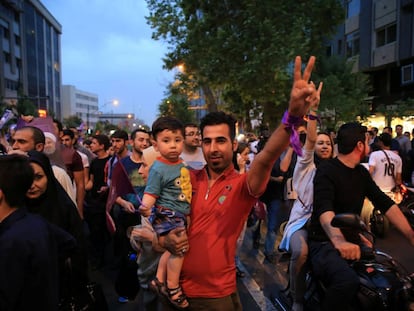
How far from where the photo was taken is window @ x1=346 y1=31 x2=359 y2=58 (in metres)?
30.8

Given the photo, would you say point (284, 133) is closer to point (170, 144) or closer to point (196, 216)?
point (196, 216)

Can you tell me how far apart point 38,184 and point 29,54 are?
297ft

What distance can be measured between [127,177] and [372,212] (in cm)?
513

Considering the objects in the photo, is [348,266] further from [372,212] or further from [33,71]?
[33,71]

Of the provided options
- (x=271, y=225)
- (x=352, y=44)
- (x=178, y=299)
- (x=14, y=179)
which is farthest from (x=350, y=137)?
(x=352, y=44)

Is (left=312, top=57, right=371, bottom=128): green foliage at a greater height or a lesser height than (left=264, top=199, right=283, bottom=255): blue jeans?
greater

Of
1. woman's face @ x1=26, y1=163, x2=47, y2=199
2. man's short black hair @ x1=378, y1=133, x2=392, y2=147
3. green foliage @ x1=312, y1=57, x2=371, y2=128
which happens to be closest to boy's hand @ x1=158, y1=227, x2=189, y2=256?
woman's face @ x1=26, y1=163, x2=47, y2=199

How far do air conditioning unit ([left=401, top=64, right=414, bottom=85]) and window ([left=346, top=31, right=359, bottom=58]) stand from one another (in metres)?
5.76

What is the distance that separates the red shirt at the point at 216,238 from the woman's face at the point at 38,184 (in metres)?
1.34

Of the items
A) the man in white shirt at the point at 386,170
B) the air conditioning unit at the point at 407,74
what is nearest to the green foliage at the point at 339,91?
the air conditioning unit at the point at 407,74

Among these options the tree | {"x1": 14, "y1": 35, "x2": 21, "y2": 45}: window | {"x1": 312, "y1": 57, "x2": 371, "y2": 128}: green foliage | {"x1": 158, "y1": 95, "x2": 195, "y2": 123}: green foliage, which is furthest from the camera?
{"x1": 14, "y1": 35, "x2": 21, "y2": 45}: window

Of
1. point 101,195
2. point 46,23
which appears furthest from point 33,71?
point 101,195

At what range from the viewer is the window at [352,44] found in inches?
1213

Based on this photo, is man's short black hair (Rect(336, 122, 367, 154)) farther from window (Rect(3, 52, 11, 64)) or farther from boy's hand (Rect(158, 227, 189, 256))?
window (Rect(3, 52, 11, 64))
